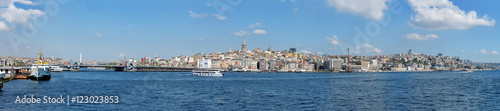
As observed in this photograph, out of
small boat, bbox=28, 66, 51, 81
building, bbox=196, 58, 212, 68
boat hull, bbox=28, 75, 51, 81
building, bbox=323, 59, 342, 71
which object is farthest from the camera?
building, bbox=323, 59, 342, 71

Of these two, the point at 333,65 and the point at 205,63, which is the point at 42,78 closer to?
the point at 205,63

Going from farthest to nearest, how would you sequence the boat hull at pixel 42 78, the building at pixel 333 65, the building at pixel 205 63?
the building at pixel 333 65, the building at pixel 205 63, the boat hull at pixel 42 78

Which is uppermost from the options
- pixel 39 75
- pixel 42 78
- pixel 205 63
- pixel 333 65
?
pixel 205 63

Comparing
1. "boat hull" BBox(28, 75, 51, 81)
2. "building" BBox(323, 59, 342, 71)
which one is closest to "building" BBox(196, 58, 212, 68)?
"building" BBox(323, 59, 342, 71)

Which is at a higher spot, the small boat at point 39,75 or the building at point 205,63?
the building at point 205,63

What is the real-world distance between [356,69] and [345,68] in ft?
38.9

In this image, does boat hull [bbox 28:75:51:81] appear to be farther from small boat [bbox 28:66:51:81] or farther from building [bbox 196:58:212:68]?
building [bbox 196:58:212:68]

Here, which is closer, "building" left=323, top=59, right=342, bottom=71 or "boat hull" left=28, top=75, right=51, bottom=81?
"boat hull" left=28, top=75, right=51, bottom=81

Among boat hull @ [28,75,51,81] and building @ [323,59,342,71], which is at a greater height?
building @ [323,59,342,71]

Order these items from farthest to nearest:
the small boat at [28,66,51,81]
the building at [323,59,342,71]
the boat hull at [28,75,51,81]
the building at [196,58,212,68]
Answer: the building at [323,59,342,71] → the building at [196,58,212,68] → the small boat at [28,66,51,81] → the boat hull at [28,75,51,81]

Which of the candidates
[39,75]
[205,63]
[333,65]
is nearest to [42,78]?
[39,75]

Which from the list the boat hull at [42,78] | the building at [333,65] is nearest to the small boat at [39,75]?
the boat hull at [42,78]

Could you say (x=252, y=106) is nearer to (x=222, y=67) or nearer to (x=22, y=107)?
(x=22, y=107)

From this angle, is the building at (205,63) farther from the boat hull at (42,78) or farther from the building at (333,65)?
the boat hull at (42,78)
